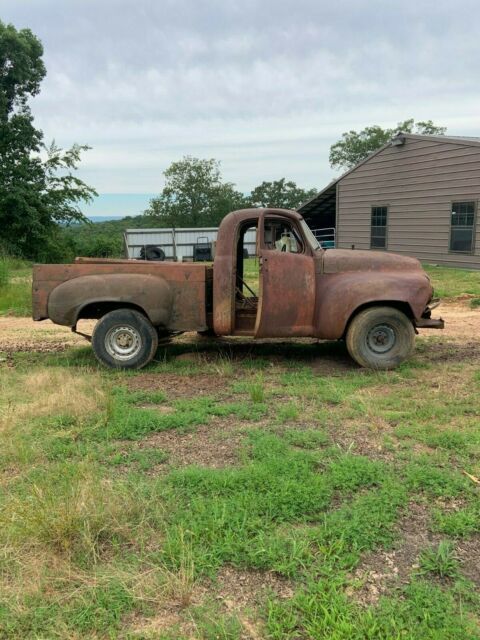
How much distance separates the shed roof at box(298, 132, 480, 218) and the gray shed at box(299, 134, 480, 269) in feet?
0.13

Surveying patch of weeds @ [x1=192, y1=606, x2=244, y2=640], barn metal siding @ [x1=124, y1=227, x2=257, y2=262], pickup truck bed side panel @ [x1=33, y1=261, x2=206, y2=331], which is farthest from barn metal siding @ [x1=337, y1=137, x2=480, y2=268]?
patch of weeds @ [x1=192, y1=606, x2=244, y2=640]

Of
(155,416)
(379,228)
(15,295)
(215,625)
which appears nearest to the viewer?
(215,625)

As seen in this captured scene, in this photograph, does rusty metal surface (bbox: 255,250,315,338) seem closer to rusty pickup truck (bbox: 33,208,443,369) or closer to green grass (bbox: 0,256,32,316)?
rusty pickup truck (bbox: 33,208,443,369)

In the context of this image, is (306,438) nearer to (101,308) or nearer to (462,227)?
(101,308)

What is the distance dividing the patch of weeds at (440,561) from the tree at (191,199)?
4959cm

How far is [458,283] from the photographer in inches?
546

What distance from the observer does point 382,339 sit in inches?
257

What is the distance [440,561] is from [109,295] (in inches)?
183

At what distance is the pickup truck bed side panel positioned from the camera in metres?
6.41

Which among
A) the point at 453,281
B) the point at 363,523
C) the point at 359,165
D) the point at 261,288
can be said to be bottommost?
the point at 363,523

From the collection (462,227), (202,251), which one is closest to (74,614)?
(462,227)

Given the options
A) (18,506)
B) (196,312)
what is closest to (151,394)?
(196,312)

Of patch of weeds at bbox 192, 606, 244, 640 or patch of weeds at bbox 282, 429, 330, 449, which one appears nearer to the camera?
patch of weeds at bbox 192, 606, 244, 640

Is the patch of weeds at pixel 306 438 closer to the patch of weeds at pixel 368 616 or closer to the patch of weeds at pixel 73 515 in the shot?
the patch of weeds at pixel 73 515
